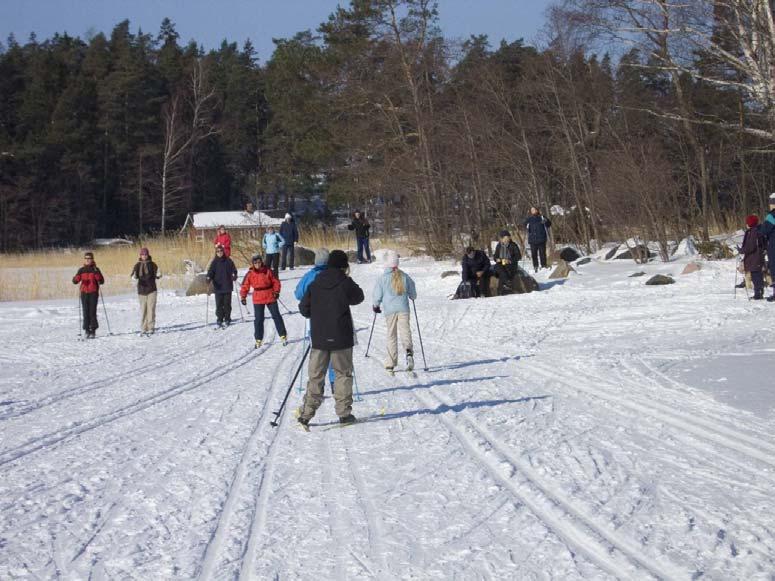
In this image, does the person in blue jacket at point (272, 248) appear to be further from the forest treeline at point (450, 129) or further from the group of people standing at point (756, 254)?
the group of people standing at point (756, 254)

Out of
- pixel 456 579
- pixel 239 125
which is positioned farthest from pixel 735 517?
pixel 239 125

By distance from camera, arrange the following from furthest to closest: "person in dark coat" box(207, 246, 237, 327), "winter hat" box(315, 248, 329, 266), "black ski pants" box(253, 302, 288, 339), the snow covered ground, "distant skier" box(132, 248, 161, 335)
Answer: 1. "person in dark coat" box(207, 246, 237, 327)
2. "distant skier" box(132, 248, 161, 335)
3. "black ski pants" box(253, 302, 288, 339)
4. "winter hat" box(315, 248, 329, 266)
5. the snow covered ground

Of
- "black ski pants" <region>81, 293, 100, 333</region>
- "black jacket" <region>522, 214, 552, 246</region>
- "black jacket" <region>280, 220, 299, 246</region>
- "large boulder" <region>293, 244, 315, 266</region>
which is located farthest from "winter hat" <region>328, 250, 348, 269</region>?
"large boulder" <region>293, 244, 315, 266</region>

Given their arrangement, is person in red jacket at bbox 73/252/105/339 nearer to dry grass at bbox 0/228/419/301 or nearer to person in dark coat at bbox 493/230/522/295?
person in dark coat at bbox 493/230/522/295

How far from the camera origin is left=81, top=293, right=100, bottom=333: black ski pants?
18.1 m

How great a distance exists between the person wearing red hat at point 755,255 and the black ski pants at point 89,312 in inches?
497

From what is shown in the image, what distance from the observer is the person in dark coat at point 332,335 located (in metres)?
8.48

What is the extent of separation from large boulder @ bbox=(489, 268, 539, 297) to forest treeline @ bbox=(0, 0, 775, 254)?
355cm

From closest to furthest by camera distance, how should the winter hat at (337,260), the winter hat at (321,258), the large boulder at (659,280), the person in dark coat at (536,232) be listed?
the winter hat at (337,260)
the winter hat at (321,258)
the large boulder at (659,280)
the person in dark coat at (536,232)

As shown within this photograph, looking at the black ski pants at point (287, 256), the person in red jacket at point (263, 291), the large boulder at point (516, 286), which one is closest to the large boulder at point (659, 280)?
the large boulder at point (516, 286)

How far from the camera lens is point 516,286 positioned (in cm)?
2162

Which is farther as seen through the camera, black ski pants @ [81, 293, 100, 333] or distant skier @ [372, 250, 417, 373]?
black ski pants @ [81, 293, 100, 333]

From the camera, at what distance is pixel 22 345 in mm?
17031

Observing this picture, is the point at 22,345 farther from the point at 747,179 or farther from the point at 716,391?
→ the point at 747,179
